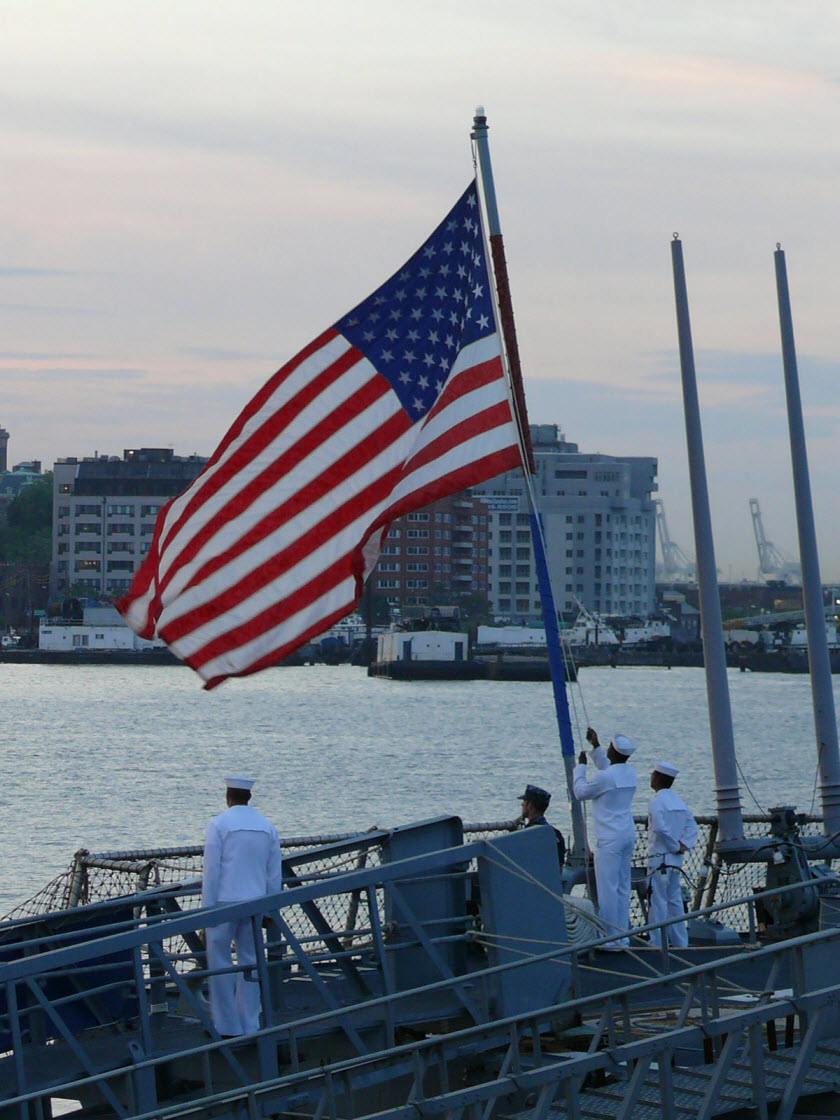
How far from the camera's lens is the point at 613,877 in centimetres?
1661

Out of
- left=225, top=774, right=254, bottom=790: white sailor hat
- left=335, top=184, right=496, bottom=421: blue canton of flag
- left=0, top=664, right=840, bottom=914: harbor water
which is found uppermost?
left=335, top=184, right=496, bottom=421: blue canton of flag

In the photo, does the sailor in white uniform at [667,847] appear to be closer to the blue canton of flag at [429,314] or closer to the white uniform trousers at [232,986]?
the blue canton of flag at [429,314]

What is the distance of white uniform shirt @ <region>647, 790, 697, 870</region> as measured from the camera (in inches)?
659

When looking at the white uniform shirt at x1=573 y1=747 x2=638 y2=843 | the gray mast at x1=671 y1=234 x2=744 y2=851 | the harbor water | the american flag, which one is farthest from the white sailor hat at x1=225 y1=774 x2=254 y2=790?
the gray mast at x1=671 y1=234 x2=744 y2=851

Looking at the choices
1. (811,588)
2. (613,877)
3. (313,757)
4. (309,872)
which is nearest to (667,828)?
(613,877)

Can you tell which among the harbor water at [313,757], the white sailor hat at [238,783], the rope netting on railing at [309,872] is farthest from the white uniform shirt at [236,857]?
the harbor water at [313,757]

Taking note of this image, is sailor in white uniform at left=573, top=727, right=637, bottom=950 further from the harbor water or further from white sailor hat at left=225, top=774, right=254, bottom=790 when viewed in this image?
white sailor hat at left=225, top=774, right=254, bottom=790

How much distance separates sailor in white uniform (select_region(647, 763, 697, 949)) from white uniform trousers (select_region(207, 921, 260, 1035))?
205 inches

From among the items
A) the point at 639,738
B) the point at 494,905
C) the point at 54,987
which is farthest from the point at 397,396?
the point at 639,738

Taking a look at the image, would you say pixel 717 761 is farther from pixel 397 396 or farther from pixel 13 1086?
pixel 13 1086

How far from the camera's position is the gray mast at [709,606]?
17703mm

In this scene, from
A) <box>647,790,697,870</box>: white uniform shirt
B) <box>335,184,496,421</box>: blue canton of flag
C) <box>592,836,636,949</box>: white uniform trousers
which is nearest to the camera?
<box>335,184,496,421</box>: blue canton of flag

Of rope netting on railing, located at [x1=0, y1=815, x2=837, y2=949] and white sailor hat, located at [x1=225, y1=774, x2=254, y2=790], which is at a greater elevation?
white sailor hat, located at [x1=225, y1=774, x2=254, y2=790]

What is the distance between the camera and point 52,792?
2640 inches
